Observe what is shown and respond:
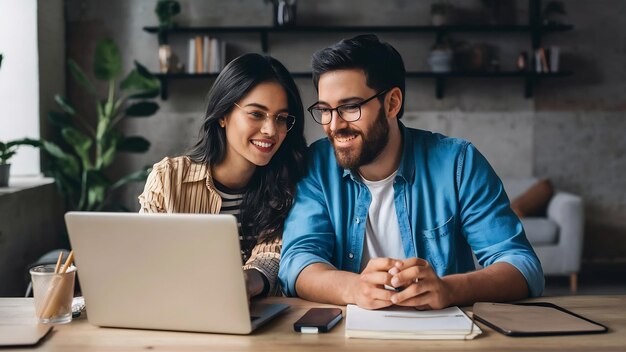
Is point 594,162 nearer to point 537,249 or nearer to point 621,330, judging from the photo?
point 537,249

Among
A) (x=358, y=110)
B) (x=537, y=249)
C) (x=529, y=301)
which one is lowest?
(x=537, y=249)

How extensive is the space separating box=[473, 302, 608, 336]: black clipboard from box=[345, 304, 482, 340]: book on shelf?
50 mm

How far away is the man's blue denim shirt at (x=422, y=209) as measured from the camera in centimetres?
180

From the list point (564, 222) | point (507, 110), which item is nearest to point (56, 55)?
point (507, 110)

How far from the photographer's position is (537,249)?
181 inches

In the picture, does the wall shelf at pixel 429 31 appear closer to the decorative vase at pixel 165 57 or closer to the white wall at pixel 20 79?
the decorative vase at pixel 165 57

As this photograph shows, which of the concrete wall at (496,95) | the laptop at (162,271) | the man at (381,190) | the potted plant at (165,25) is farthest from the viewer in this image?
the concrete wall at (496,95)

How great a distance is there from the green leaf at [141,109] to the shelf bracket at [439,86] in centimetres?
215

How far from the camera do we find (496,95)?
531 centimetres

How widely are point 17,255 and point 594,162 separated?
4.25 metres

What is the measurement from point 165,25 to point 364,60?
11.3 ft

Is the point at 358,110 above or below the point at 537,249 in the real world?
above

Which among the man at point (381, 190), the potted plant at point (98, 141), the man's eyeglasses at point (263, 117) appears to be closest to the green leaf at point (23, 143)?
the potted plant at point (98, 141)

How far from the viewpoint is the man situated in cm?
179
